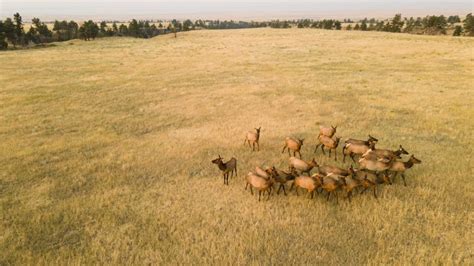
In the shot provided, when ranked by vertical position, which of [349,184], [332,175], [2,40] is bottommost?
[349,184]

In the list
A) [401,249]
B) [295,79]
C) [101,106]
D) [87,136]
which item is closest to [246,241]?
[401,249]

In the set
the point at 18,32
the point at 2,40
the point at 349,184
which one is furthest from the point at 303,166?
the point at 18,32

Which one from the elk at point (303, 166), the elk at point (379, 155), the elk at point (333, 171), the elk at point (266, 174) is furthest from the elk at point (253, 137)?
the elk at point (379, 155)

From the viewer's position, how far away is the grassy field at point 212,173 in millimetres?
9133

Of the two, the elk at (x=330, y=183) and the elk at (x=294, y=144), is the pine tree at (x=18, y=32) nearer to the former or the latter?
the elk at (x=294, y=144)

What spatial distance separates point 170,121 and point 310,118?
7.81m

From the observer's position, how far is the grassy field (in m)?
9.13

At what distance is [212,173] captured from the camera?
13.1m

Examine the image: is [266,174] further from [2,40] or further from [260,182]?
[2,40]

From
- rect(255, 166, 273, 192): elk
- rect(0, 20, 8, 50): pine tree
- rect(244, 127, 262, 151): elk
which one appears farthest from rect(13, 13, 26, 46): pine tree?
rect(255, 166, 273, 192): elk

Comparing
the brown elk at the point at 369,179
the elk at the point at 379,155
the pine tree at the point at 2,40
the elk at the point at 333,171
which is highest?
the pine tree at the point at 2,40

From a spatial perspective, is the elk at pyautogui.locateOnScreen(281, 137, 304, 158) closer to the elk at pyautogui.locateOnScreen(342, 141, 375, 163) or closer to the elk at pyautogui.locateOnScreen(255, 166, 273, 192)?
the elk at pyautogui.locateOnScreen(342, 141, 375, 163)

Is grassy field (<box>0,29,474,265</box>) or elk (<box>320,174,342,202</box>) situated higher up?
elk (<box>320,174,342,202</box>)

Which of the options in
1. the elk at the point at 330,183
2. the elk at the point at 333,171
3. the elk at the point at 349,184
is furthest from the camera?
the elk at the point at 333,171
